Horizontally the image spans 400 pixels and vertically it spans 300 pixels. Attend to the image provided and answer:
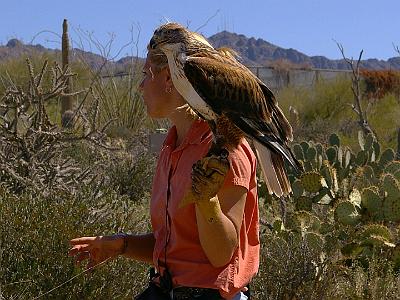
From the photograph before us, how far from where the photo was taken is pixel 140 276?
486 cm

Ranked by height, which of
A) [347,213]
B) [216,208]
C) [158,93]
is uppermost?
[158,93]

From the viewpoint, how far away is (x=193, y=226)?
294 centimetres

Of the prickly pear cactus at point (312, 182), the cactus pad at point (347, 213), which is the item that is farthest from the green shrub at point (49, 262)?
the prickly pear cactus at point (312, 182)

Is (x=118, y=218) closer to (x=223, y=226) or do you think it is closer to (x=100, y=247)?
(x=100, y=247)

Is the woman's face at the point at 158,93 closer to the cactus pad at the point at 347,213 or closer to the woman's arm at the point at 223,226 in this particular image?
the woman's arm at the point at 223,226

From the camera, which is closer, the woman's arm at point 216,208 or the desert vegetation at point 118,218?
the woman's arm at point 216,208

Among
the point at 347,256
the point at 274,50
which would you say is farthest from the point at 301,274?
the point at 274,50

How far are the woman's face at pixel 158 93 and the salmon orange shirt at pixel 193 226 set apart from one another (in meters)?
0.12

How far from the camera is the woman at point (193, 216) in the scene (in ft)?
9.21

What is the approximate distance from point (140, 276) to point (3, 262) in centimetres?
77

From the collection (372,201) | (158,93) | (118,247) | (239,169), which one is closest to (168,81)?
(158,93)

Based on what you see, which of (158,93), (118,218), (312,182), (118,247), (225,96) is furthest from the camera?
(312,182)

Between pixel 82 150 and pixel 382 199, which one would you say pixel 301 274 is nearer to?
pixel 382 199

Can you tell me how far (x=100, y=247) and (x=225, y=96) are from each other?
34.8 inches
